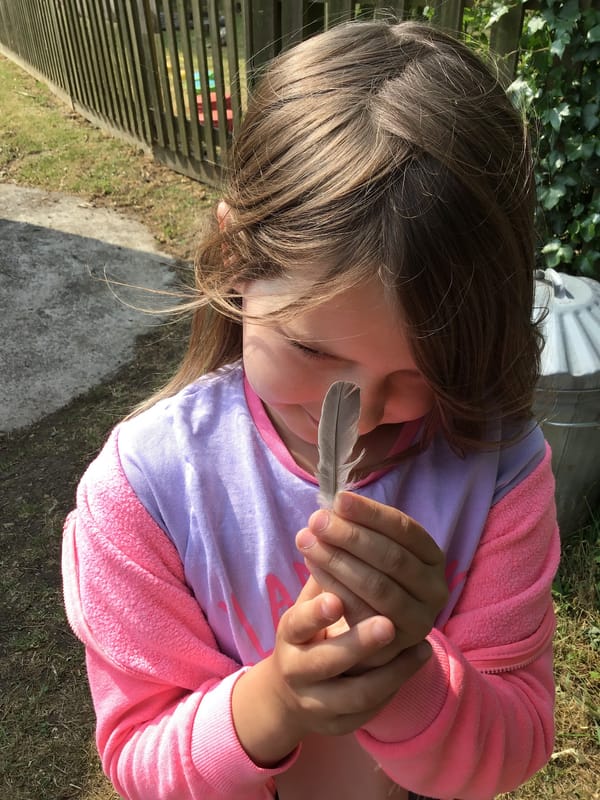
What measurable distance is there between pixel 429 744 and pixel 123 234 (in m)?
4.82

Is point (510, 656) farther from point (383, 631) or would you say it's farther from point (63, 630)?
point (63, 630)

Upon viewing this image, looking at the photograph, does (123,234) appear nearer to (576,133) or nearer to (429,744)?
(576,133)

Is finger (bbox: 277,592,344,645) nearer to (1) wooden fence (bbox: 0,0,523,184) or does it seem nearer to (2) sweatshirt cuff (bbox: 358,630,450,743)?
(2) sweatshirt cuff (bbox: 358,630,450,743)

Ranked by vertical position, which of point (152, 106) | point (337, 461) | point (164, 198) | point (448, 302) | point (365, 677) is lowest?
point (164, 198)

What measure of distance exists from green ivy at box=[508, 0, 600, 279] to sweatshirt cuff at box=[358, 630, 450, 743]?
2.45m

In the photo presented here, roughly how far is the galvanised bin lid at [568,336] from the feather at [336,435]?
5.90 feet

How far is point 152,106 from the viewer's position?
6449mm

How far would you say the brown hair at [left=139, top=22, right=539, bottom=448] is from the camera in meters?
1.03

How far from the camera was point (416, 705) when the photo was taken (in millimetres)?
1165

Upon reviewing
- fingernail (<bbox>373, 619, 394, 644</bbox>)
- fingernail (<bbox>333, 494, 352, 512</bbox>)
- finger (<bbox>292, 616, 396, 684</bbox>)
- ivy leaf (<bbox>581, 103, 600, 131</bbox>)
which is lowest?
ivy leaf (<bbox>581, 103, 600, 131</bbox>)

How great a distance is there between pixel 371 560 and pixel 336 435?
0.17 metres

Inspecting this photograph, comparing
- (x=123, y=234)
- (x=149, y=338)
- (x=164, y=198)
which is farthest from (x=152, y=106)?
(x=149, y=338)

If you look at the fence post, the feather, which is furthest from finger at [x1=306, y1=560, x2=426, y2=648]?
the fence post

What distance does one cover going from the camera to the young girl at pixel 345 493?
1.03 metres
